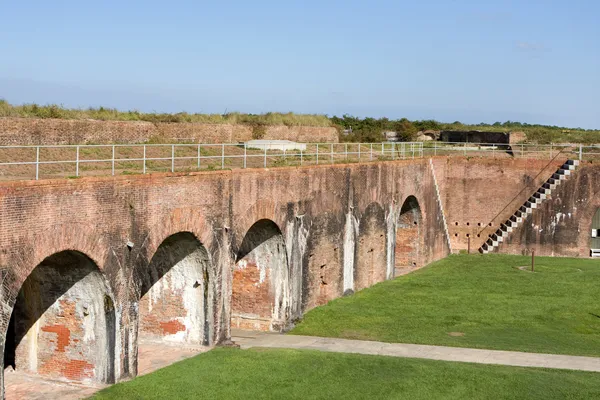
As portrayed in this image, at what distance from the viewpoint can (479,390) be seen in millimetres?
16281

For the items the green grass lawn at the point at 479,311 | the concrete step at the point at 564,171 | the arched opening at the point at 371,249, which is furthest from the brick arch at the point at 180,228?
the concrete step at the point at 564,171

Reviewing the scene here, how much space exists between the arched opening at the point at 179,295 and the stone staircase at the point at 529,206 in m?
18.8

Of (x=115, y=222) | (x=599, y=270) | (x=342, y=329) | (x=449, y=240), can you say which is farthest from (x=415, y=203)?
(x=115, y=222)

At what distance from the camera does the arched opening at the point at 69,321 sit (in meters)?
15.6

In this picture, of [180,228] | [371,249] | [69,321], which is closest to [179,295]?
[180,228]

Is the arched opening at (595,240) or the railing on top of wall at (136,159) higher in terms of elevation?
the railing on top of wall at (136,159)

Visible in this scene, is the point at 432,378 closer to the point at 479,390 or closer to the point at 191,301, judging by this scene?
the point at 479,390

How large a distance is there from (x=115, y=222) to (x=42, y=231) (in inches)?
73.9

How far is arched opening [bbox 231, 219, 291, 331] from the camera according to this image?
21.7 metres

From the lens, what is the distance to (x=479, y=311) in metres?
23.6

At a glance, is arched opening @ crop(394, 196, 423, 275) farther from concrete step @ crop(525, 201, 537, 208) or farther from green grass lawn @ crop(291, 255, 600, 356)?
concrete step @ crop(525, 201, 537, 208)

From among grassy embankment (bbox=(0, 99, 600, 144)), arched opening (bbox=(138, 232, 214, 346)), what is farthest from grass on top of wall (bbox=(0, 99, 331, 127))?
arched opening (bbox=(138, 232, 214, 346))

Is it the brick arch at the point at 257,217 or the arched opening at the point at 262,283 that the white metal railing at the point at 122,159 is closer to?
the brick arch at the point at 257,217

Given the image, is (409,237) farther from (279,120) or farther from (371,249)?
(279,120)
